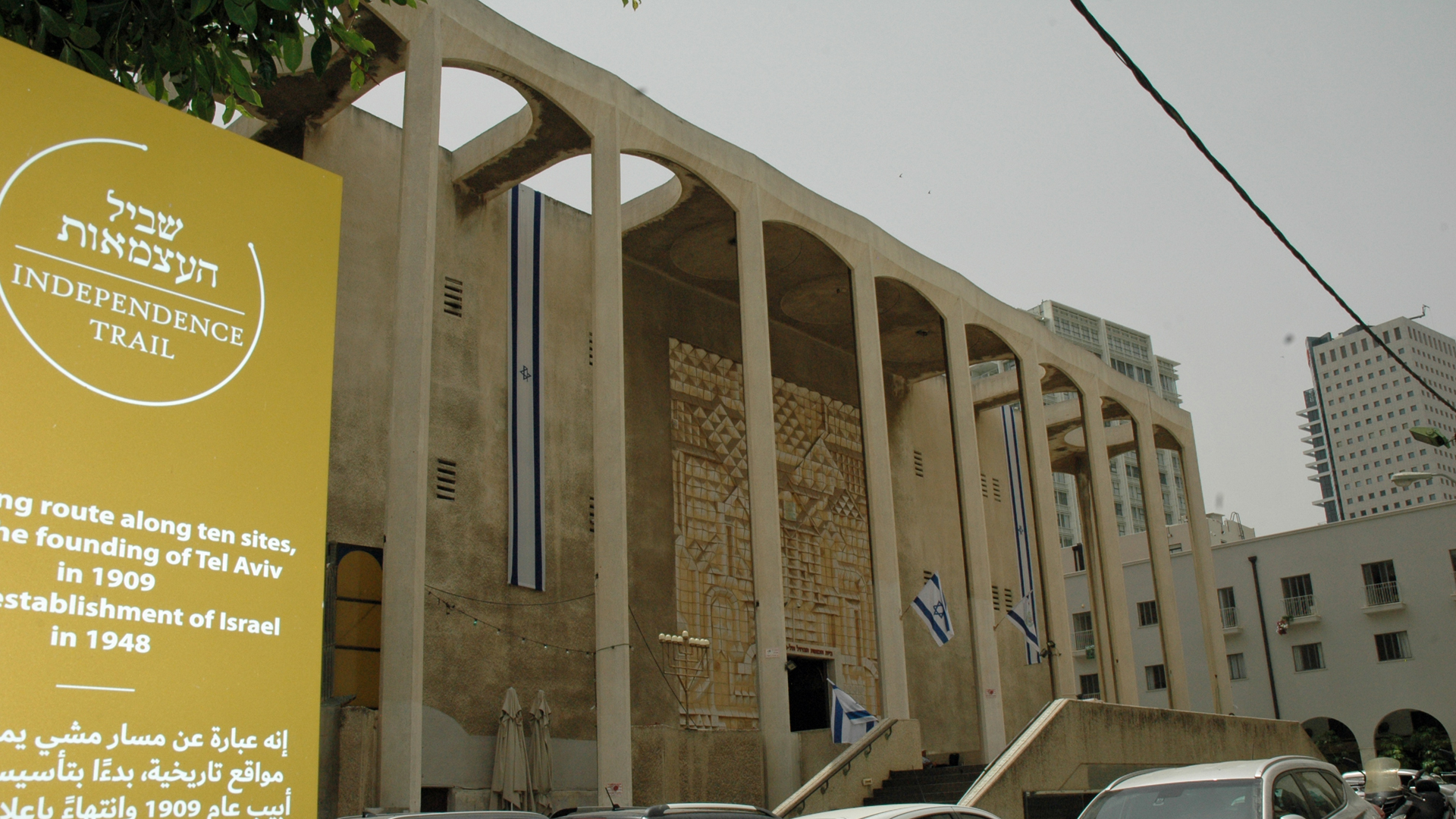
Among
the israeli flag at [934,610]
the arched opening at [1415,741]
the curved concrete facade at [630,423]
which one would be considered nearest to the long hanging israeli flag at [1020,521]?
the curved concrete facade at [630,423]

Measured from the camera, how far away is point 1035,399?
24781 mm

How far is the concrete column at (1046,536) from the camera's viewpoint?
23094 millimetres

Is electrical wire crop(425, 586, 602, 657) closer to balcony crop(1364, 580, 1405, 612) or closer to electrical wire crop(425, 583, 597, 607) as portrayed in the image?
electrical wire crop(425, 583, 597, 607)

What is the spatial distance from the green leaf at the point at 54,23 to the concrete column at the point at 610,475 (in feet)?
33.2

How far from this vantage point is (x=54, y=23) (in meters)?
5.49

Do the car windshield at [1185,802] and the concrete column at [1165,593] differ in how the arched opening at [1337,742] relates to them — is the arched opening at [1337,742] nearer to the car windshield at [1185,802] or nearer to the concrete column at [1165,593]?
the concrete column at [1165,593]

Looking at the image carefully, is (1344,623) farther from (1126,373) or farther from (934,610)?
(1126,373)

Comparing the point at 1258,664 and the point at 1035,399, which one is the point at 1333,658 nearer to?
the point at 1258,664

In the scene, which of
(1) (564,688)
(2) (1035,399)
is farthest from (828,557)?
(1) (564,688)

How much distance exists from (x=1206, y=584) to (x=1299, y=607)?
41.9 feet

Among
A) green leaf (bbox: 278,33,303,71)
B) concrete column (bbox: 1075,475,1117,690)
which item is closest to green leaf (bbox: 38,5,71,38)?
green leaf (bbox: 278,33,303,71)

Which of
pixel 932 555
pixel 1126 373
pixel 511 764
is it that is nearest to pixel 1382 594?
pixel 932 555

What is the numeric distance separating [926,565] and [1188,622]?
19395 mm

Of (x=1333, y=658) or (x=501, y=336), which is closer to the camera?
(x=501, y=336)
